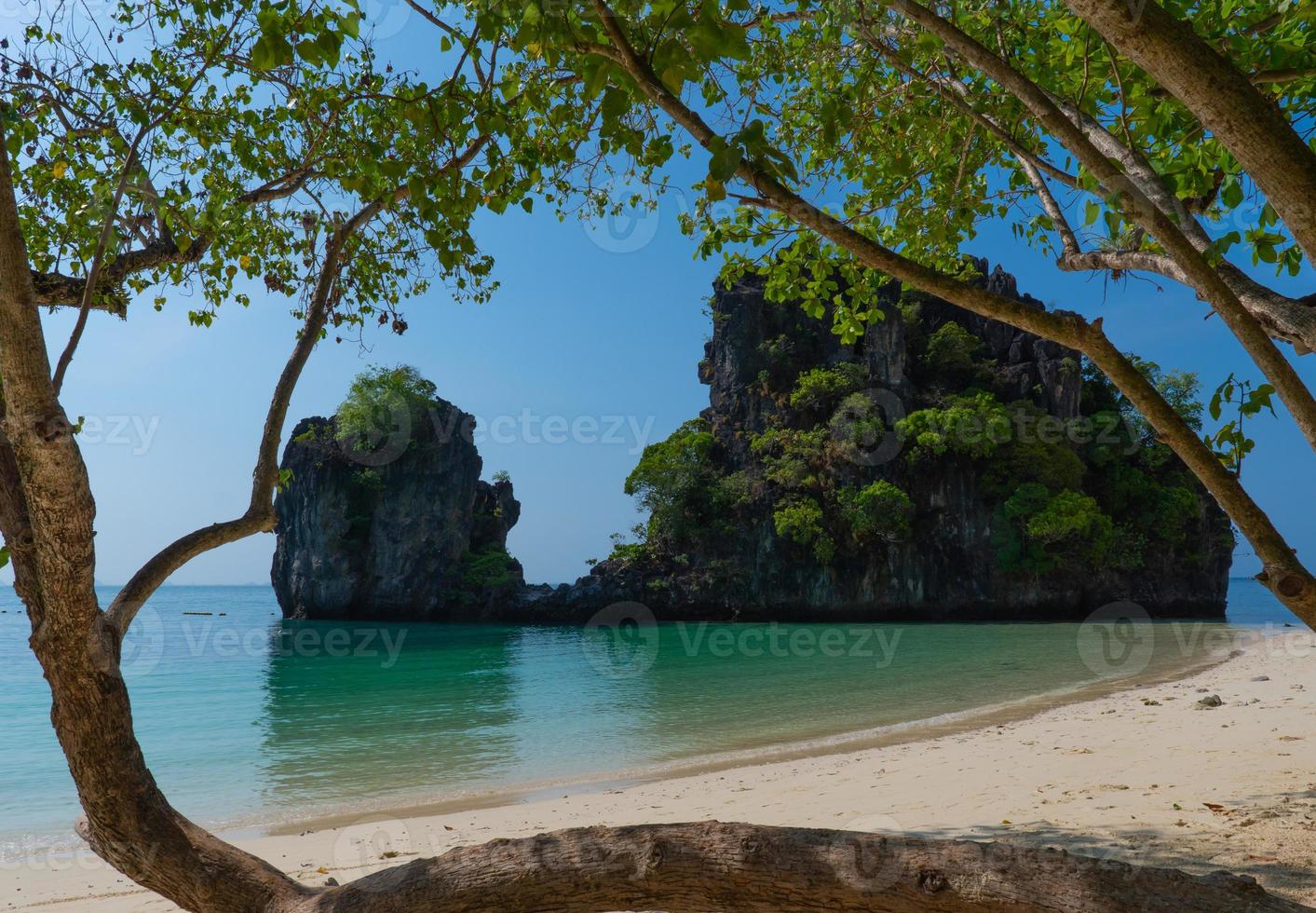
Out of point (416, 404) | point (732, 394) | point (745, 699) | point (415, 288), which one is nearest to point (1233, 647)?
point (745, 699)

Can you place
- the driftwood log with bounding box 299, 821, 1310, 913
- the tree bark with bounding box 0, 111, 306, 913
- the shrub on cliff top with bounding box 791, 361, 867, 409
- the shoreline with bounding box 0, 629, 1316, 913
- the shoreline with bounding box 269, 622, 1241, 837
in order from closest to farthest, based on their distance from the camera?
the driftwood log with bounding box 299, 821, 1310, 913 → the tree bark with bounding box 0, 111, 306, 913 → the shoreline with bounding box 0, 629, 1316, 913 → the shoreline with bounding box 269, 622, 1241, 837 → the shrub on cliff top with bounding box 791, 361, 867, 409

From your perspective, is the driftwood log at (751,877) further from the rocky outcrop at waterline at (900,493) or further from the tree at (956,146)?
the rocky outcrop at waterline at (900,493)

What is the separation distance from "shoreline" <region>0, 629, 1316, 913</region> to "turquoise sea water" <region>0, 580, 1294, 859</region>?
1582 millimetres

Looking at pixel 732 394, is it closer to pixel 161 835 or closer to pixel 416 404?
pixel 416 404

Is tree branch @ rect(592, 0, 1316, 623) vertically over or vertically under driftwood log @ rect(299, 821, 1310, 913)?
over

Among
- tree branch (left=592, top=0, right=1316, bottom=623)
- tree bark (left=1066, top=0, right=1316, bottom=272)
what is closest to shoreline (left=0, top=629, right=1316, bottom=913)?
tree branch (left=592, top=0, right=1316, bottom=623)

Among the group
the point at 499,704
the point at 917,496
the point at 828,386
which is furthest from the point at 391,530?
the point at 499,704

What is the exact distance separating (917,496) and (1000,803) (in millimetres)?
35582

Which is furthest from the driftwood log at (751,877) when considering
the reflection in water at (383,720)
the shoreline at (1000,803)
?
the reflection in water at (383,720)

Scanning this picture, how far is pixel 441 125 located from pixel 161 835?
8.79 ft

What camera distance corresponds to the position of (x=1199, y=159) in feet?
13.2

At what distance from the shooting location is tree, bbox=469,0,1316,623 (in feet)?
8.10

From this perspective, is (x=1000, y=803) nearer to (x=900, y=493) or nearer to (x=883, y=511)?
(x=883, y=511)

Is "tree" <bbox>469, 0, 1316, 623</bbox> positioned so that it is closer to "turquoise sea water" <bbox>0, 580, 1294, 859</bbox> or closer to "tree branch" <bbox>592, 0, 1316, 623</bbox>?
"tree branch" <bbox>592, 0, 1316, 623</bbox>
